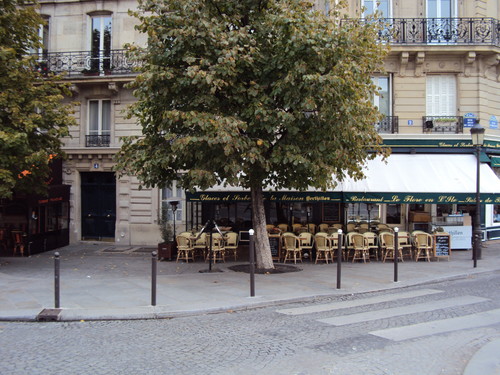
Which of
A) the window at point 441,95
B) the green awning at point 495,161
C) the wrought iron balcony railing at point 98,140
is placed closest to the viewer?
the green awning at point 495,161

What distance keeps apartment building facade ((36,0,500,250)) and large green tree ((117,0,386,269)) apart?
237 inches

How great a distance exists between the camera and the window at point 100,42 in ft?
62.1

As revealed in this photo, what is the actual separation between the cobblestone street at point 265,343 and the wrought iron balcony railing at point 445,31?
38.7ft

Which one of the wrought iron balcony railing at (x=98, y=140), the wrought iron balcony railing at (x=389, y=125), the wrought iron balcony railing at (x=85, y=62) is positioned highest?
the wrought iron balcony railing at (x=85, y=62)

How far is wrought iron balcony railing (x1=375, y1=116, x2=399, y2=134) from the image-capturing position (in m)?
17.5

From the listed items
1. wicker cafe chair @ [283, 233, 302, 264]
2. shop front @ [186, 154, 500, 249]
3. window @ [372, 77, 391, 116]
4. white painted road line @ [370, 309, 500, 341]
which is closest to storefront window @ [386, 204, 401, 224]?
shop front @ [186, 154, 500, 249]

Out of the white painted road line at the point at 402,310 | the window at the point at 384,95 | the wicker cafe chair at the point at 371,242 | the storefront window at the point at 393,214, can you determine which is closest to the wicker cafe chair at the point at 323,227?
the wicker cafe chair at the point at 371,242

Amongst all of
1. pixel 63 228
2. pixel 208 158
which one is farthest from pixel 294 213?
pixel 63 228

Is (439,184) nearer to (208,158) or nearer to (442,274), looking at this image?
(442,274)

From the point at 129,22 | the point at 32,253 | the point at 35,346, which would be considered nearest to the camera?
the point at 35,346

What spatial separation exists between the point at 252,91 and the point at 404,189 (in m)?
6.96

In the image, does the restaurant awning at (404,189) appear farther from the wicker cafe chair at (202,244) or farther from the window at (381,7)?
the window at (381,7)

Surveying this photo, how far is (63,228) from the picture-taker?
18531 mm

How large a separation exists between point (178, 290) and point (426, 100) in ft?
42.0
